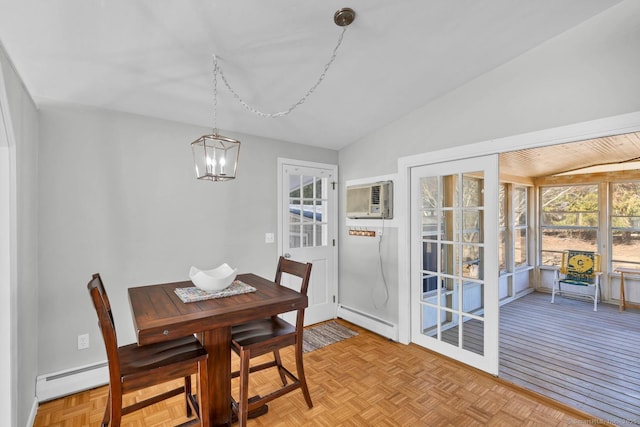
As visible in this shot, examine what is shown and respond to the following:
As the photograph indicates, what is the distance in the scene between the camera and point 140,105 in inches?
96.0

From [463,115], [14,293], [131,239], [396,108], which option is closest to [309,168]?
[396,108]

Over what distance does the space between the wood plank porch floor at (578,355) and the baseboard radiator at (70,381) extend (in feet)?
10.9

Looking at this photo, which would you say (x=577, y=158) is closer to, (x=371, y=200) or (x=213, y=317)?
(x=371, y=200)

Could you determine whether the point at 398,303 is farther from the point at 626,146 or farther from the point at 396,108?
the point at 626,146

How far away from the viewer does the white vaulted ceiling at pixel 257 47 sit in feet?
5.17

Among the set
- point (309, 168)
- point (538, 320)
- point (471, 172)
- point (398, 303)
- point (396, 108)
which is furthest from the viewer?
point (538, 320)

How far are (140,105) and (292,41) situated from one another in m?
1.39

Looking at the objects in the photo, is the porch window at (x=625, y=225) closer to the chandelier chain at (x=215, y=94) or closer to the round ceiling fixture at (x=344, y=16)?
the round ceiling fixture at (x=344, y=16)

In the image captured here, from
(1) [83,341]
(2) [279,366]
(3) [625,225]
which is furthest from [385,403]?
(3) [625,225]

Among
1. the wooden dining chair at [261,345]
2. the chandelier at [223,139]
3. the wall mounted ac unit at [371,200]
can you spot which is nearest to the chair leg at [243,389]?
the wooden dining chair at [261,345]

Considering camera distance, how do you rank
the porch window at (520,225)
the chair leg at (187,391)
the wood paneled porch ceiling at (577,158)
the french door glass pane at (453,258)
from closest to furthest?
the chair leg at (187,391) → the french door glass pane at (453,258) → the wood paneled porch ceiling at (577,158) → the porch window at (520,225)

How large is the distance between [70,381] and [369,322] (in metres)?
2.72

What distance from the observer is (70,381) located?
229 cm

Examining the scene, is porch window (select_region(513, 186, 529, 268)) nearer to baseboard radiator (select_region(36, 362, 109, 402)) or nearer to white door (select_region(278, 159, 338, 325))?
white door (select_region(278, 159, 338, 325))
